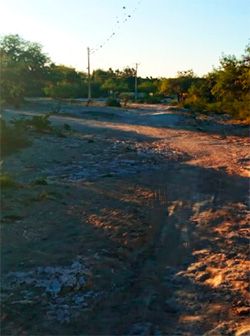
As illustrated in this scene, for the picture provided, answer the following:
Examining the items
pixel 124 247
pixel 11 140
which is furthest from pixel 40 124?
pixel 124 247

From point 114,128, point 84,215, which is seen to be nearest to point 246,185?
point 84,215

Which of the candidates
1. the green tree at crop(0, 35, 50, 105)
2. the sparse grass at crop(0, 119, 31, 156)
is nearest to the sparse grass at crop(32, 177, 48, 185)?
the sparse grass at crop(0, 119, 31, 156)

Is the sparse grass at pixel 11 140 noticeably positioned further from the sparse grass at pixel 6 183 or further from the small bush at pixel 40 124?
the sparse grass at pixel 6 183

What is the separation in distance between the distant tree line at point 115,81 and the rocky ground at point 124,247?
1587cm

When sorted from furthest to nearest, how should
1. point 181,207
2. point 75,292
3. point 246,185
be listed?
1. point 246,185
2. point 181,207
3. point 75,292

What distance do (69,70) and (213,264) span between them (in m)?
77.1

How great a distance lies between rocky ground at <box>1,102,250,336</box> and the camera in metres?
6.40

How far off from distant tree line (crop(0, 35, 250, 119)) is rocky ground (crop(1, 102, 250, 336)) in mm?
15865

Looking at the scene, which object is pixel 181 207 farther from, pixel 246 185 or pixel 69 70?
pixel 69 70

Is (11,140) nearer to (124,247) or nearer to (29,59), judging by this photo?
(124,247)

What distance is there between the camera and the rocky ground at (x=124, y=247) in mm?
6402

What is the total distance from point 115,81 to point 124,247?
84.3 m

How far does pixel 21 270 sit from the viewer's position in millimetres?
7762

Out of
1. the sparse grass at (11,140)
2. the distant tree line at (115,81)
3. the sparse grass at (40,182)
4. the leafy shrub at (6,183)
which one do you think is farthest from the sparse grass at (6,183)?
the distant tree line at (115,81)
